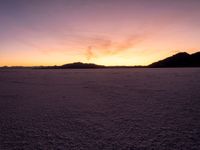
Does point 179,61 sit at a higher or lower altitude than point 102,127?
higher

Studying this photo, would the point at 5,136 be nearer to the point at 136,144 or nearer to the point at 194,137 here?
the point at 136,144

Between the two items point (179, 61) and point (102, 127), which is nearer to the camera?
point (102, 127)

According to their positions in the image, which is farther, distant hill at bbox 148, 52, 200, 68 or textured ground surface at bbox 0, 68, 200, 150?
distant hill at bbox 148, 52, 200, 68

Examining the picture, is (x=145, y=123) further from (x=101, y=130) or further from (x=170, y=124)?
(x=101, y=130)

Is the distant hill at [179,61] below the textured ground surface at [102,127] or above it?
above

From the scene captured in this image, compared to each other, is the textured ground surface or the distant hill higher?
the distant hill

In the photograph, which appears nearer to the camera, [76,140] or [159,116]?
[76,140]

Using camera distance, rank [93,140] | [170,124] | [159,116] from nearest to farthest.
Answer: [93,140] → [170,124] → [159,116]

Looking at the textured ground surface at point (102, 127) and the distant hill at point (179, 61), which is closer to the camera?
the textured ground surface at point (102, 127)

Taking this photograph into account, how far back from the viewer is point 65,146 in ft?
10.7

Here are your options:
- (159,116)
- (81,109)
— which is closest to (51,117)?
(81,109)

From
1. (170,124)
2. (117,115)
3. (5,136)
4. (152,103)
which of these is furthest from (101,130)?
(152,103)

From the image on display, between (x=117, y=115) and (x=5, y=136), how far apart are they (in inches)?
102

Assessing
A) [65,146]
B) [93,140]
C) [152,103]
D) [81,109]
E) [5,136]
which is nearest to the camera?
[65,146]
